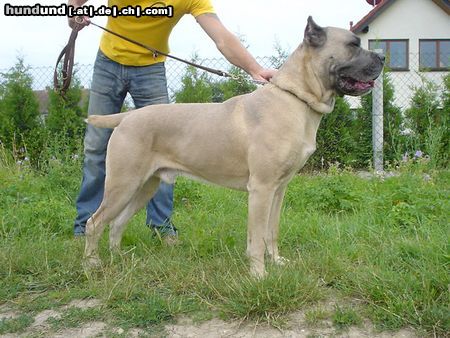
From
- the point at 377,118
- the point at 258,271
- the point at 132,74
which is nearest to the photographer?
the point at 258,271

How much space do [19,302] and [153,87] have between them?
215 cm

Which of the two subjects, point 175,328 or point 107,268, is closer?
point 175,328

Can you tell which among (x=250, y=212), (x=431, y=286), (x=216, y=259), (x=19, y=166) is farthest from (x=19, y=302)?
(x=19, y=166)

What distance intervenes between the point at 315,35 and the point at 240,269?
1.71 meters

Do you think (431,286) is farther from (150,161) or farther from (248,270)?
(150,161)

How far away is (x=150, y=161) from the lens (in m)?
3.92

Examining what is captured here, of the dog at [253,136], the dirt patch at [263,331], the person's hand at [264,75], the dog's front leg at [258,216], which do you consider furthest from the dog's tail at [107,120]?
the dirt patch at [263,331]

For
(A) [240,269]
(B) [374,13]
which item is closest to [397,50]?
(B) [374,13]

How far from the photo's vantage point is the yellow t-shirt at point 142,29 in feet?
14.1

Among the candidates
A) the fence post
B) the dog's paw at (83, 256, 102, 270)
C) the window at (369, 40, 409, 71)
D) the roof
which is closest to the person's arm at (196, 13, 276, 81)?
the dog's paw at (83, 256, 102, 270)

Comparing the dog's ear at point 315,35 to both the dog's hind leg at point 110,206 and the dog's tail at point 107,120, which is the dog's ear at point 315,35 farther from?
the dog's hind leg at point 110,206

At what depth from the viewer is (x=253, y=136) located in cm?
358

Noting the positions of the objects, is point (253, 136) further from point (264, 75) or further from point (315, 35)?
point (315, 35)

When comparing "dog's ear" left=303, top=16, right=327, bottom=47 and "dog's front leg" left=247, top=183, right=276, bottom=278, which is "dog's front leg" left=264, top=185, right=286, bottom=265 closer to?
"dog's front leg" left=247, top=183, right=276, bottom=278
